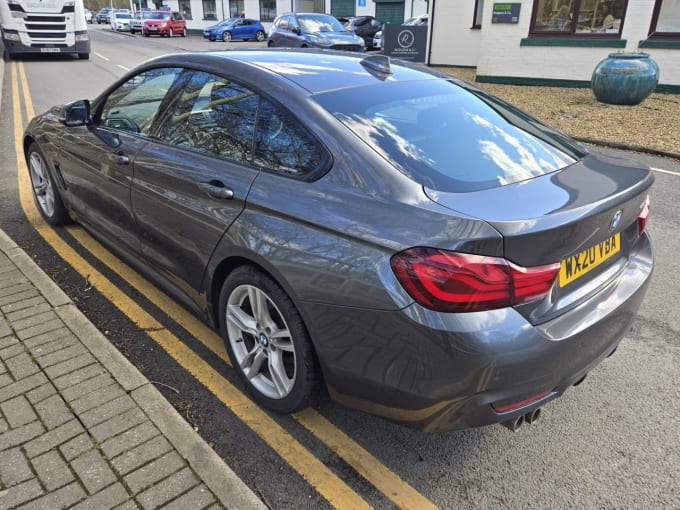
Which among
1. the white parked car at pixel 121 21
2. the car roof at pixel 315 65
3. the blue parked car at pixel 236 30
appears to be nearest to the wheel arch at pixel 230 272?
the car roof at pixel 315 65

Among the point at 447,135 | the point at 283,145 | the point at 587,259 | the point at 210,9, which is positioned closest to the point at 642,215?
the point at 587,259

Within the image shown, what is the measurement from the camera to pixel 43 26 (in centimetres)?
1792

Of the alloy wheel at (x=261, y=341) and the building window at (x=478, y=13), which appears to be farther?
the building window at (x=478, y=13)

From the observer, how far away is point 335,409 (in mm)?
2752

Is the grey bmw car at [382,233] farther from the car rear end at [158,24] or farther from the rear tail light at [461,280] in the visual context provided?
the car rear end at [158,24]

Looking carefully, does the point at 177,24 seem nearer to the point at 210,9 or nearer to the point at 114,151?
the point at 210,9

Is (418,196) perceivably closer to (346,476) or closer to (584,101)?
(346,476)

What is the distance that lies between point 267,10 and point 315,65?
43470 millimetres

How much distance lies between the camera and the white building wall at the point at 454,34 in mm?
17688

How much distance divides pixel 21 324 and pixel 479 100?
117 inches

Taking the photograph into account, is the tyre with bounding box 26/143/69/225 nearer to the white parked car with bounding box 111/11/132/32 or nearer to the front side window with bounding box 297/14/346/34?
the front side window with bounding box 297/14/346/34

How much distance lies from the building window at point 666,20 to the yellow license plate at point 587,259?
41.8ft

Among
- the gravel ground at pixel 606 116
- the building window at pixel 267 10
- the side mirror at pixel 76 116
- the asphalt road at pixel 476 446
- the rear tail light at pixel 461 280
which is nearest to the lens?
the rear tail light at pixel 461 280

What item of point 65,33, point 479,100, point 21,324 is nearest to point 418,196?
point 479,100
